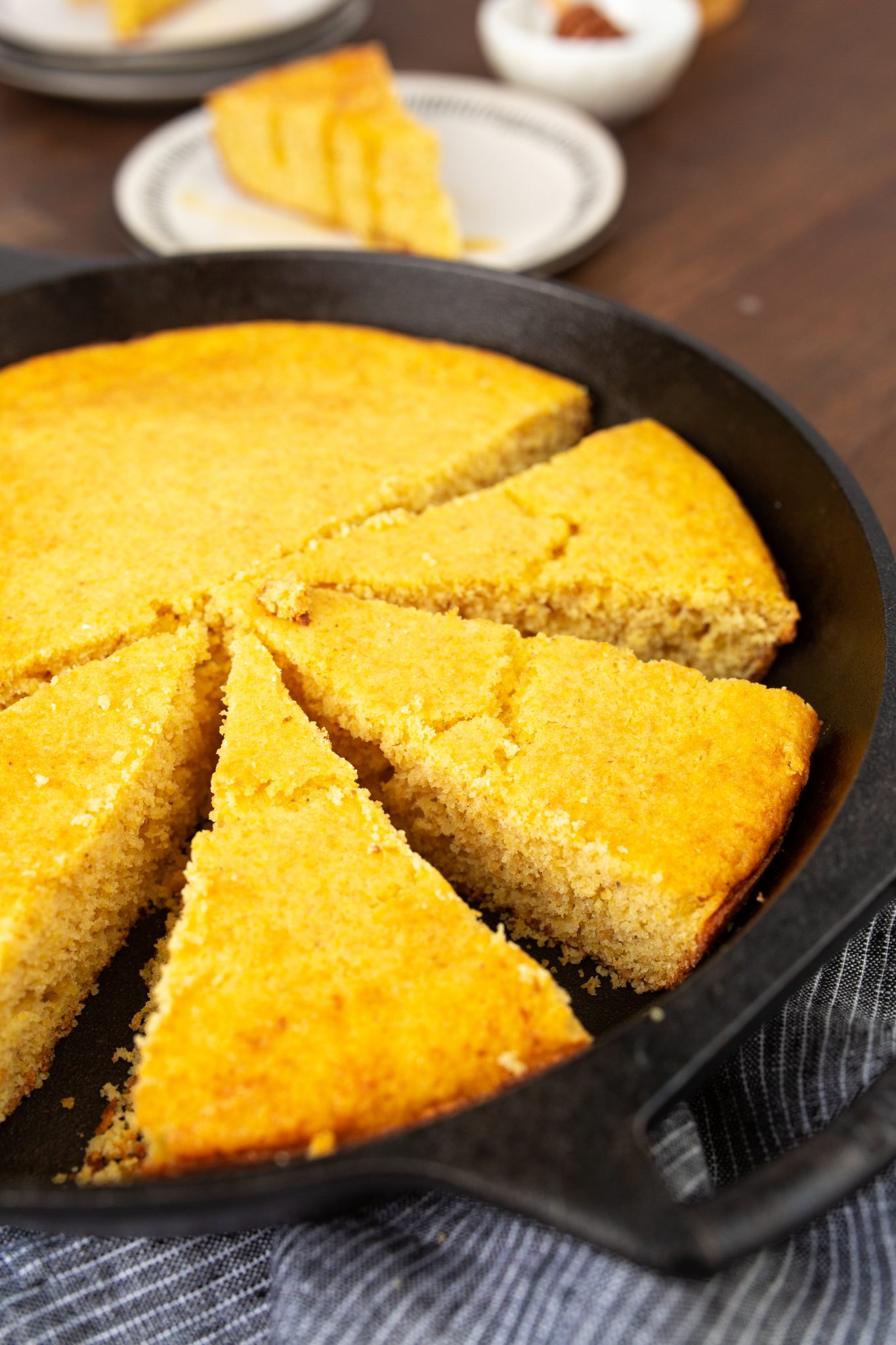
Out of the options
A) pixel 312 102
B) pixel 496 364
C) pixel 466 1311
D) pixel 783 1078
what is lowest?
pixel 783 1078

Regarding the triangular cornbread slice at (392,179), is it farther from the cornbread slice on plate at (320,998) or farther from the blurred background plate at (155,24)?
the cornbread slice on plate at (320,998)

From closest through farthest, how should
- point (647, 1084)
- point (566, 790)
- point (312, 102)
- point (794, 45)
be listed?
point (647, 1084)
point (566, 790)
point (312, 102)
point (794, 45)

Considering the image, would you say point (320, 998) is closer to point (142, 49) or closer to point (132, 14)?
point (142, 49)

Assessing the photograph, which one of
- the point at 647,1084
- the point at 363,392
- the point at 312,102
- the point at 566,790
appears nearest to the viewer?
the point at 647,1084

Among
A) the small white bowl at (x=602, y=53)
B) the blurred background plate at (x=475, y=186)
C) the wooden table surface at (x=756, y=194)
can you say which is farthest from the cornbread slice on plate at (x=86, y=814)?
the small white bowl at (x=602, y=53)

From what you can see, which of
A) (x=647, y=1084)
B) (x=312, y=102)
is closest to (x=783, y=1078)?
(x=647, y=1084)

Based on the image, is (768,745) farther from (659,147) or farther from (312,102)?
(659,147)

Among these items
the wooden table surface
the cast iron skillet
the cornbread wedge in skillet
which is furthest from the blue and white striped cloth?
the cornbread wedge in skillet

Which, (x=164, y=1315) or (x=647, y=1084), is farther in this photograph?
(x=164, y=1315)
